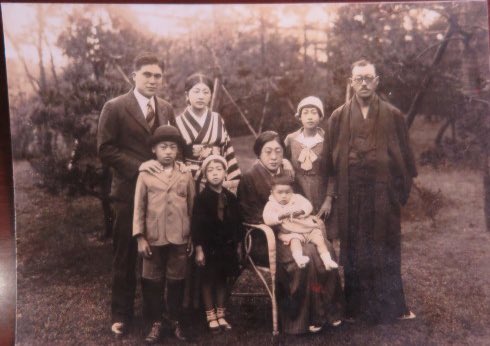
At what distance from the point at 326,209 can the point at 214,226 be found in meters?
0.58

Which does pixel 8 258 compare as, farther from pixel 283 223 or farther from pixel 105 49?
pixel 283 223

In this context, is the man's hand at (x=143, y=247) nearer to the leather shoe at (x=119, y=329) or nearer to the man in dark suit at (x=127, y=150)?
the man in dark suit at (x=127, y=150)

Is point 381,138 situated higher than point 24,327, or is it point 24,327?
point 381,138

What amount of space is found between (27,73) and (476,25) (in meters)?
2.28

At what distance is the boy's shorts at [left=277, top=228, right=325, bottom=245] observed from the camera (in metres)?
2.62

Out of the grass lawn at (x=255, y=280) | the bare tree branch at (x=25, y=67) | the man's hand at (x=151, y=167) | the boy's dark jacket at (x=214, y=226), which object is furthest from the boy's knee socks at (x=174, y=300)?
the bare tree branch at (x=25, y=67)

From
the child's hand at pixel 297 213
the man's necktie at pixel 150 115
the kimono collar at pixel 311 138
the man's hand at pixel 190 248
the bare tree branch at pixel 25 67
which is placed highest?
the bare tree branch at pixel 25 67

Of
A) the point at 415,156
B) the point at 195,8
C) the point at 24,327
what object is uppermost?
the point at 195,8

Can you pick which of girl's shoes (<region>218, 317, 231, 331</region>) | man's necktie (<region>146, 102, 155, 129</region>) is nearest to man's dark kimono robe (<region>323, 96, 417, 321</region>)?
girl's shoes (<region>218, 317, 231, 331</region>)

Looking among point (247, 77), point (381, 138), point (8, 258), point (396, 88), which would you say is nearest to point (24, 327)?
point (8, 258)

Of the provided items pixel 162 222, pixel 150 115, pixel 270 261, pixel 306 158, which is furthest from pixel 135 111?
pixel 270 261

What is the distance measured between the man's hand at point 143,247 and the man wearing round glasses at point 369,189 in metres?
0.98

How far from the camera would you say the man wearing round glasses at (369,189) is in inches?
105

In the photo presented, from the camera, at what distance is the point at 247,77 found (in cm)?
274
